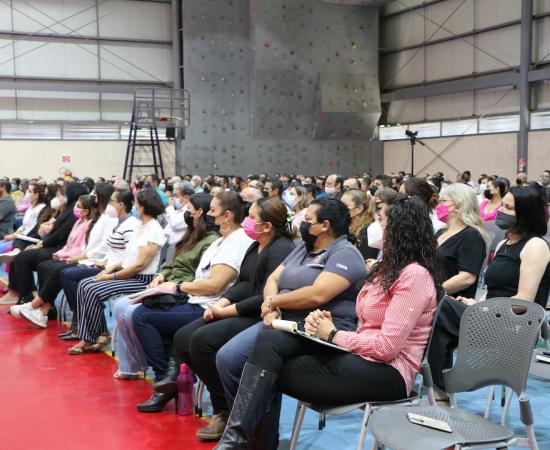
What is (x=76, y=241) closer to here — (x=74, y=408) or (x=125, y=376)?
(x=125, y=376)

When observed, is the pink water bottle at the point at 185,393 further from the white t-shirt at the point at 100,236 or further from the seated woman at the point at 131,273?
the white t-shirt at the point at 100,236

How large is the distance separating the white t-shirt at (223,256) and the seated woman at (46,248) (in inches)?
119

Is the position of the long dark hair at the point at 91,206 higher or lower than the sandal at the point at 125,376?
higher

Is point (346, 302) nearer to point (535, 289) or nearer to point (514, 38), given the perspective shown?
point (535, 289)

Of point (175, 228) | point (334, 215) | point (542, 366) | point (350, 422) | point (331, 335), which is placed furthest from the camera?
point (175, 228)

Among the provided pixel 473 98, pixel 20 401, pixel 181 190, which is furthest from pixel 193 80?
pixel 20 401

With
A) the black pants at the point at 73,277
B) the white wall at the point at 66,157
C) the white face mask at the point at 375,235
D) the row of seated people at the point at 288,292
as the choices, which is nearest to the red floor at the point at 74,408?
the row of seated people at the point at 288,292

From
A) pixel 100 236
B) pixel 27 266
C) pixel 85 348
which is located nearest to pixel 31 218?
pixel 27 266

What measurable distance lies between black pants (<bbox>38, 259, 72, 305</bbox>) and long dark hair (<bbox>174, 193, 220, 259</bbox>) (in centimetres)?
199

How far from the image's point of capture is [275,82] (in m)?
21.4

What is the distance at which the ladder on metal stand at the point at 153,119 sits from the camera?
2045 cm

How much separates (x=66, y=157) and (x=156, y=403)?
58.8 feet

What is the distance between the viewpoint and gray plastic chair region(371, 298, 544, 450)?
8.09 feet

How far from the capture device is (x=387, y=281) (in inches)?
116
